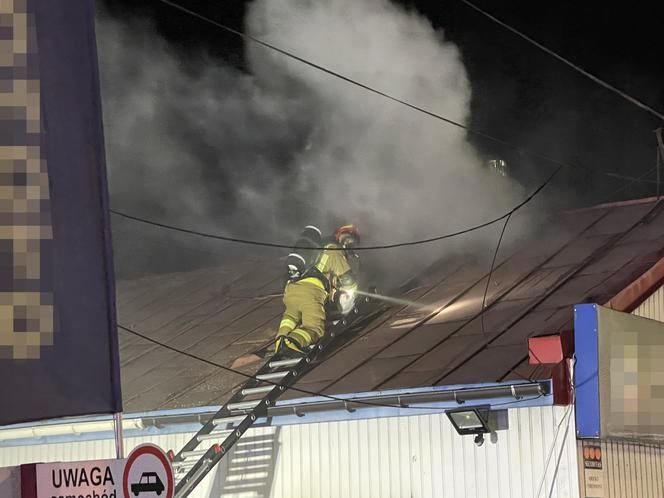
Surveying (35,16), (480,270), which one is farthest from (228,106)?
(35,16)

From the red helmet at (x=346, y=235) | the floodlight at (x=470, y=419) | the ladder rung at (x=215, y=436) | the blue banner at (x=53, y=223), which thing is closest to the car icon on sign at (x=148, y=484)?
the blue banner at (x=53, y=223)

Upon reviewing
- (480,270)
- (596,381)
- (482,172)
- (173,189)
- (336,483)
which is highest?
(173,189)

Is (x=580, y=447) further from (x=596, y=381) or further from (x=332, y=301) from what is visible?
(x=332, y=301)

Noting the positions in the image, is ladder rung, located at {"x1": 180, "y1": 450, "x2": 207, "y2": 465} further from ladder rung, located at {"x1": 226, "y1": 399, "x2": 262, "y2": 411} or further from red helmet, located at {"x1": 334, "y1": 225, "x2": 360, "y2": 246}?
red helmet, located at {"x1": 334, "y1": 225, "x2": 360, "y2": 246}

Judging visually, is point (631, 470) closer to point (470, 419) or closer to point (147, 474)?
point (470, 419)

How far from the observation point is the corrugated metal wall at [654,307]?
11.3 meters

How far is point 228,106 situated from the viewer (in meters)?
23.6

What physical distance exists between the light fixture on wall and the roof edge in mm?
1846

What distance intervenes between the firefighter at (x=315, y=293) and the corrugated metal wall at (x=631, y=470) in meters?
4.12

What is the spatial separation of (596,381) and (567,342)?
55 cm

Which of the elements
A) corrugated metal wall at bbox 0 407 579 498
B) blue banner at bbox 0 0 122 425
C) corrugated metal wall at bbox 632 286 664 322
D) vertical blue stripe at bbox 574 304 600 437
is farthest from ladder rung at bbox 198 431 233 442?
blue banner at bbox 0 0 122 425

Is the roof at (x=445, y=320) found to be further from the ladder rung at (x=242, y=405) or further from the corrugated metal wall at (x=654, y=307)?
the ladder rung at (x=242, y=405)

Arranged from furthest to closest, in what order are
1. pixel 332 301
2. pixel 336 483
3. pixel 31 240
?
pixel 332 301 < pixel 336 483 < pixel 31 240

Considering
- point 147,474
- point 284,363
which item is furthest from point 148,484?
point 284,363
